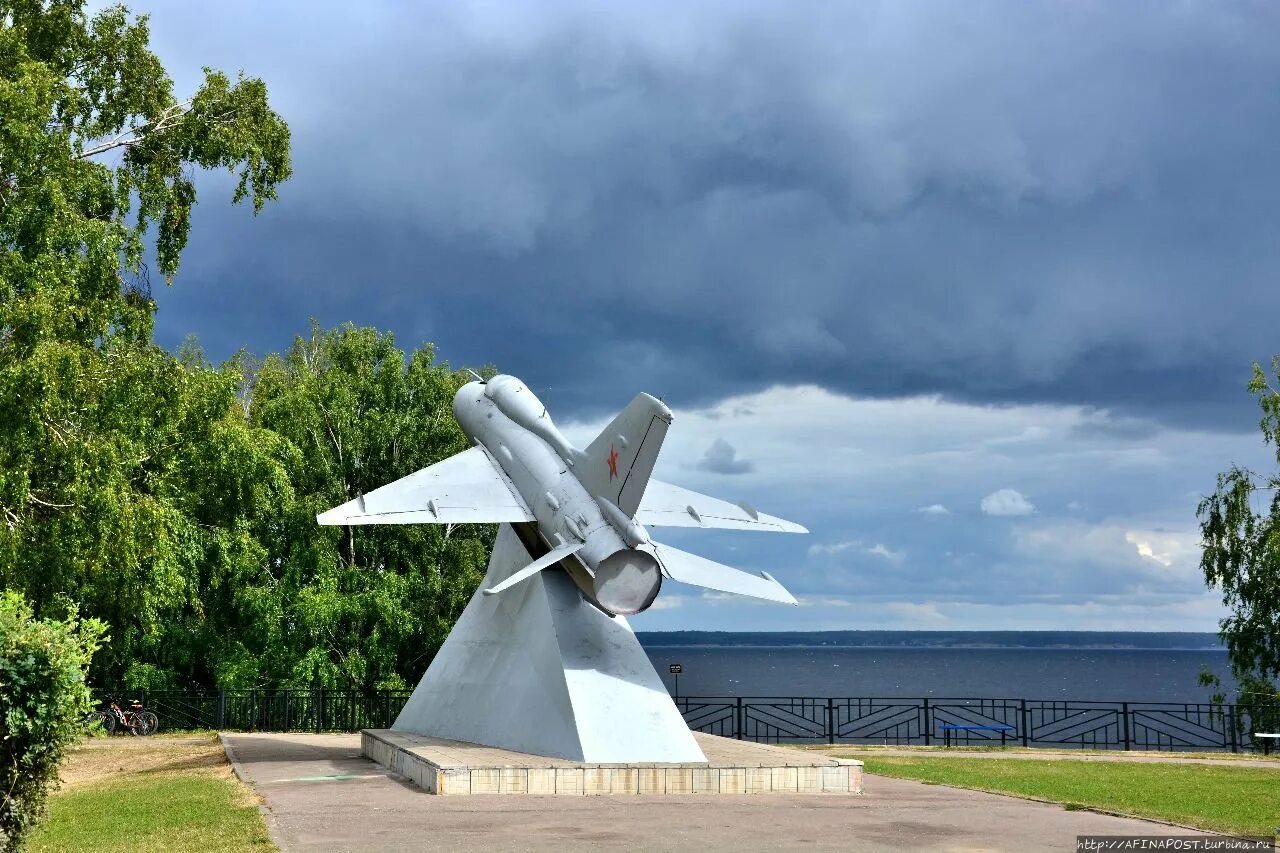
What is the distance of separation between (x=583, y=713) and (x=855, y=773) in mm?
3902

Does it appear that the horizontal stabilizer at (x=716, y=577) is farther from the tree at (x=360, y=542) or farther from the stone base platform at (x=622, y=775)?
the tree at (x=360, y=542)

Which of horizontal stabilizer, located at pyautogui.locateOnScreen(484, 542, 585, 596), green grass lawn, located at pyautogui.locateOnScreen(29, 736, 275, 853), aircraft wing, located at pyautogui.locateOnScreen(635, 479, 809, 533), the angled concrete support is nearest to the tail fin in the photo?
horizontal stabilizer, located at pyautogui.locateOnScreen(484, 542, 585, 596)

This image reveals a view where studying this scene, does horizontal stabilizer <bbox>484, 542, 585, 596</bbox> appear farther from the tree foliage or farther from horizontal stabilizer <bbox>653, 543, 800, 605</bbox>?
the tree foliage

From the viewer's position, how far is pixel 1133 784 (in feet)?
63.4

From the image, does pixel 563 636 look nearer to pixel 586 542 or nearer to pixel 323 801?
pixel 586 542

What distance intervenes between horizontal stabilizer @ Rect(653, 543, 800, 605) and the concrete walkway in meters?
3.32

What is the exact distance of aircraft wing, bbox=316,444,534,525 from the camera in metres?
20.1

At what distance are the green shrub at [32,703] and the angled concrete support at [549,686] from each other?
28.0 ft

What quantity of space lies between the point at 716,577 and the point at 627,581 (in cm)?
167

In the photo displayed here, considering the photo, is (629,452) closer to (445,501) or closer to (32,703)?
(445,501)

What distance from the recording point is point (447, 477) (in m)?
21.5

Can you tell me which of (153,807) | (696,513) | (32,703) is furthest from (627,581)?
(32,703)

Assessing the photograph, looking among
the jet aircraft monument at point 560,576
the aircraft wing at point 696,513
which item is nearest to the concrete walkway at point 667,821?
the jet aircraft monument at point 560,576

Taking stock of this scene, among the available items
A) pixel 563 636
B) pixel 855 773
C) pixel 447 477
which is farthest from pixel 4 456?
pixel 855 773
